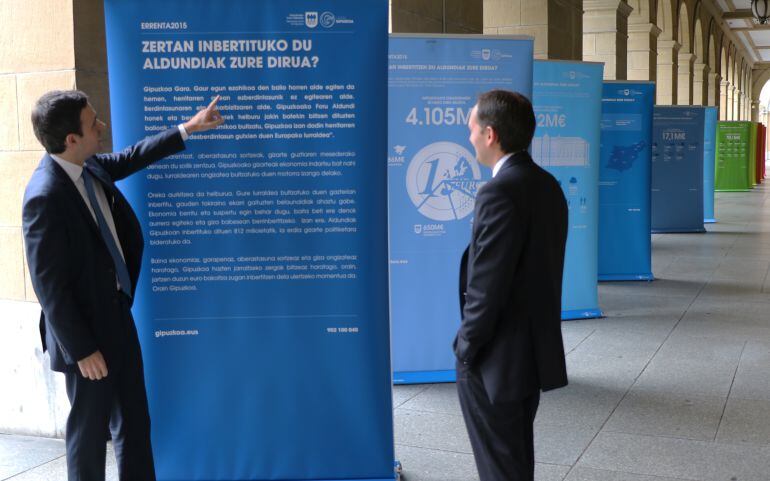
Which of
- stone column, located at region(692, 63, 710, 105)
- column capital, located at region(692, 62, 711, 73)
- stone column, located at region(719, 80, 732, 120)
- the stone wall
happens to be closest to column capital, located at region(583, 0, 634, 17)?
the stone wall

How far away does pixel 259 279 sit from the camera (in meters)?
3.66

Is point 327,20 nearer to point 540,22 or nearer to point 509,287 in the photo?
point 509,287

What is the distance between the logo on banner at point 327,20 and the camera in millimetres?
3557

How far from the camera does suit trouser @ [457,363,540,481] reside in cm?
275

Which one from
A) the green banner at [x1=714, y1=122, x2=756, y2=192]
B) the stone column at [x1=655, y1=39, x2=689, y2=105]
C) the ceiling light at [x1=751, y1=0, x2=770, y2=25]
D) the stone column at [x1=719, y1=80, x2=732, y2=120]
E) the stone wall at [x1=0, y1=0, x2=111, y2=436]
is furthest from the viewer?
the stone column at [x1=719, y1=80, x2=732, y2=120]

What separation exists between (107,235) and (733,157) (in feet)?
76.5

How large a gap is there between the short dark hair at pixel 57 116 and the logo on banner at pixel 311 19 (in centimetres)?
99

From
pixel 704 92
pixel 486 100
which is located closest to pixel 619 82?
pixel 486 100

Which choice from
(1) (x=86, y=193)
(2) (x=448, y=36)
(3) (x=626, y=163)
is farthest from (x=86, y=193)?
(3) (x=626, y=163)

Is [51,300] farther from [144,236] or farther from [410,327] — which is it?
[410,327]

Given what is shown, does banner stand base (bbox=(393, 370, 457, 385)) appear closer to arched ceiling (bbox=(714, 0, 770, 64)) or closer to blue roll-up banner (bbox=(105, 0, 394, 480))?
blue roll-up banner (bbox=(105, 0, 394, 480))

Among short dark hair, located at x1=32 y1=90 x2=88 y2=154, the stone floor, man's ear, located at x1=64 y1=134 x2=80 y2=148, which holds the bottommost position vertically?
the stone floor

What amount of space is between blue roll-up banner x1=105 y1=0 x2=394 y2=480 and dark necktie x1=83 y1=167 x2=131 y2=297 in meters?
0.43

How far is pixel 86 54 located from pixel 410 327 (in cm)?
261
